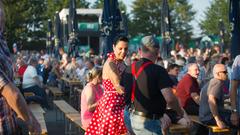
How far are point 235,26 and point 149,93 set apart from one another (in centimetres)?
730

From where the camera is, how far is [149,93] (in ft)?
17.5

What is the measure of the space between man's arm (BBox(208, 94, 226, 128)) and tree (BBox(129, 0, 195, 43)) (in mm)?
63259

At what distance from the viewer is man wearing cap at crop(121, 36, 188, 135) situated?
208 inches

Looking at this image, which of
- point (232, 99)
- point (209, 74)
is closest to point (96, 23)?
point (209, 74)

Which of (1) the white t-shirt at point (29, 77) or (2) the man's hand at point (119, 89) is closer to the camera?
(2) the man's hand at point (119, 89)

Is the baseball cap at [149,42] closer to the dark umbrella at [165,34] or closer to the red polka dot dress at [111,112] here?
Answer: the red polka dot dress at [111,112]

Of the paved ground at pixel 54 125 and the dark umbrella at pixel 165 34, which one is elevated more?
the dark umbrella at pixel 165 34

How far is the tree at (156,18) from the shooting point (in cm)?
7238

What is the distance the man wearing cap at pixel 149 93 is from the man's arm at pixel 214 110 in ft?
9.13

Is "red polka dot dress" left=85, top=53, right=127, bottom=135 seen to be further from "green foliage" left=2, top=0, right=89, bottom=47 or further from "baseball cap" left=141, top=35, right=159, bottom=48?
"green foliage" left=2, top=0, right=89, bottom=47

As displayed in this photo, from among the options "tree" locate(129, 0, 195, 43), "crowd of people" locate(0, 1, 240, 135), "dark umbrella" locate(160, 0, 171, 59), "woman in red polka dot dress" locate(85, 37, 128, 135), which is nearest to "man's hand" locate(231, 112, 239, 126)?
"crowd of people" locate(0, 1, 240, 135)

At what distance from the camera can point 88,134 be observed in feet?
23.6

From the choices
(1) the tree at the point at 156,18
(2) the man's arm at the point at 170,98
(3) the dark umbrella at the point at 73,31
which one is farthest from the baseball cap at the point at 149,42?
(1) the tree at the point at 156,18

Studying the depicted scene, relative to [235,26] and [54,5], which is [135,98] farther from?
[54,5]
